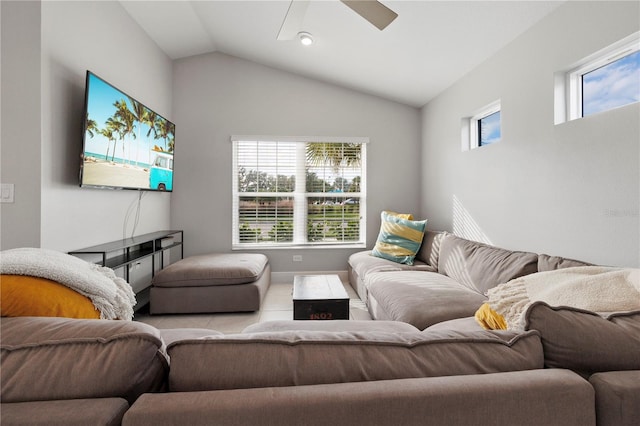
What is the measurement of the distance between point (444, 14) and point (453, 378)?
264 centimetres

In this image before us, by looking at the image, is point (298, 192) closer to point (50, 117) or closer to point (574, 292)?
point (50, 117)

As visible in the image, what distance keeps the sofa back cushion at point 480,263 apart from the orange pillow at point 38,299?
234 centimetres

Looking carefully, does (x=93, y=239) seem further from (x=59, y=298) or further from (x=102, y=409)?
(x=102, y=409)

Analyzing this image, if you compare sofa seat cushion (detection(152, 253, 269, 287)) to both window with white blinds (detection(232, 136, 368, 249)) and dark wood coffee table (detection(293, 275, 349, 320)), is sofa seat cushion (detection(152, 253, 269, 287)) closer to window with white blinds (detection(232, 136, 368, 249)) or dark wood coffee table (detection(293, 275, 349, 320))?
dark wood coffee table (detection(293, 275, 349, 320))

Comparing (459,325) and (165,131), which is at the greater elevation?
(165,131)

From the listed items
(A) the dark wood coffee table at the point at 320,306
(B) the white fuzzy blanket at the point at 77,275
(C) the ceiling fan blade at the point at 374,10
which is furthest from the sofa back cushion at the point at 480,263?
(B) the white fuzzy blanket at the point at 77,275

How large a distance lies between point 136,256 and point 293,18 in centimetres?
233

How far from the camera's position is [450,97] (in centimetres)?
353

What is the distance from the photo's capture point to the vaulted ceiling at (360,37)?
235 centimetres

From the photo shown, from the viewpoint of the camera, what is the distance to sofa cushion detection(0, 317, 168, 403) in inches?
25.2

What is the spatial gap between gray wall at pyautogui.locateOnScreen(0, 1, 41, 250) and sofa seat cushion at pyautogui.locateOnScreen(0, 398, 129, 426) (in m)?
1.88

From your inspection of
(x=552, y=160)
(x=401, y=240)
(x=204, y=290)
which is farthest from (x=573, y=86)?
(x=204, y=290)

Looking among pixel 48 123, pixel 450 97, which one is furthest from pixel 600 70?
pixel 48 123

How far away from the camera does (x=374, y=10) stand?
1.79m
